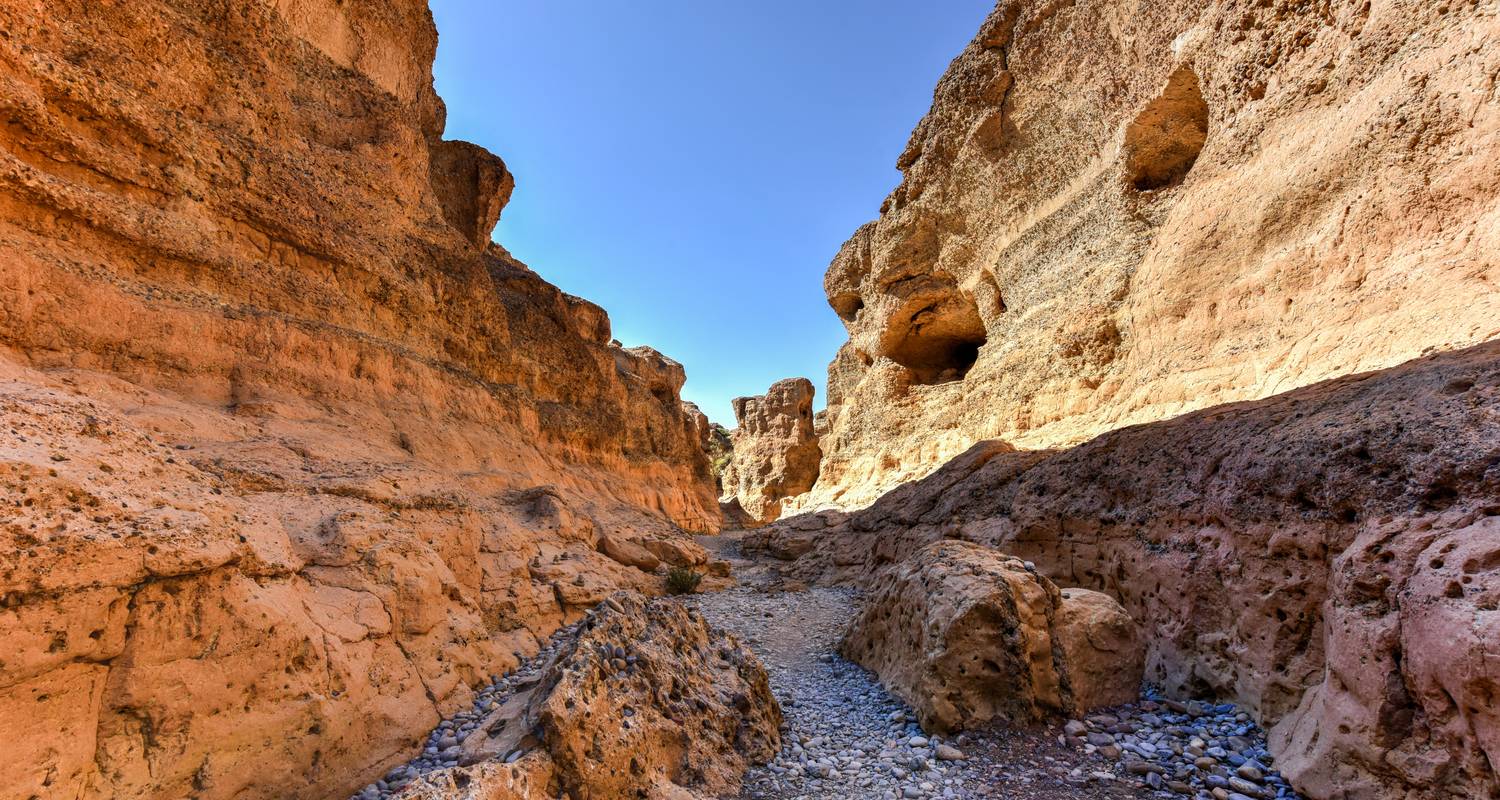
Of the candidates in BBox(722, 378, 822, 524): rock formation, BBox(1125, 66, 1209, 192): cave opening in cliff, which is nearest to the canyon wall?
BBox(1125, 66, 1209, 192): cave opening in cliff

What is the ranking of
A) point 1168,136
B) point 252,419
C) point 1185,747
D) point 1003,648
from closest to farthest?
point 1185,747 → point 1003,648 → point 252,419 → point 1168,136

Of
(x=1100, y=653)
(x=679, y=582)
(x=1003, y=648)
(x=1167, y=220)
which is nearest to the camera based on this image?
(x=1003, y=648)

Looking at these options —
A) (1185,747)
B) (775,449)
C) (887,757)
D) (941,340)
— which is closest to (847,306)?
(941,340)

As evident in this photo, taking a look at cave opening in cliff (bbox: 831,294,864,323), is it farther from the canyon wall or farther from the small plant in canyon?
the small plant in canyon

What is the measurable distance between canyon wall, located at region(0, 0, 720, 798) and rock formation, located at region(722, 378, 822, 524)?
28.6 meters

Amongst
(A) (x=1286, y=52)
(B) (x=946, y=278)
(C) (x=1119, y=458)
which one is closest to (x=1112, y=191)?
(A) (x=1286, y=52)

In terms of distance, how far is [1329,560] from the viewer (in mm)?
4164

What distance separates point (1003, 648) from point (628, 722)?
3154 millimetres

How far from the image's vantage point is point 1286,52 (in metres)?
14.1

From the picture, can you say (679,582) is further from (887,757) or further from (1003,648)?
(1003,648)

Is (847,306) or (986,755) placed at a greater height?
(847,306)

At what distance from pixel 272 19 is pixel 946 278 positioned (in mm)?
26810

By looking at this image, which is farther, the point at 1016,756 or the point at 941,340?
the point at 941,340

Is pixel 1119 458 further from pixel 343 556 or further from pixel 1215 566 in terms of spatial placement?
pixel 343 556
